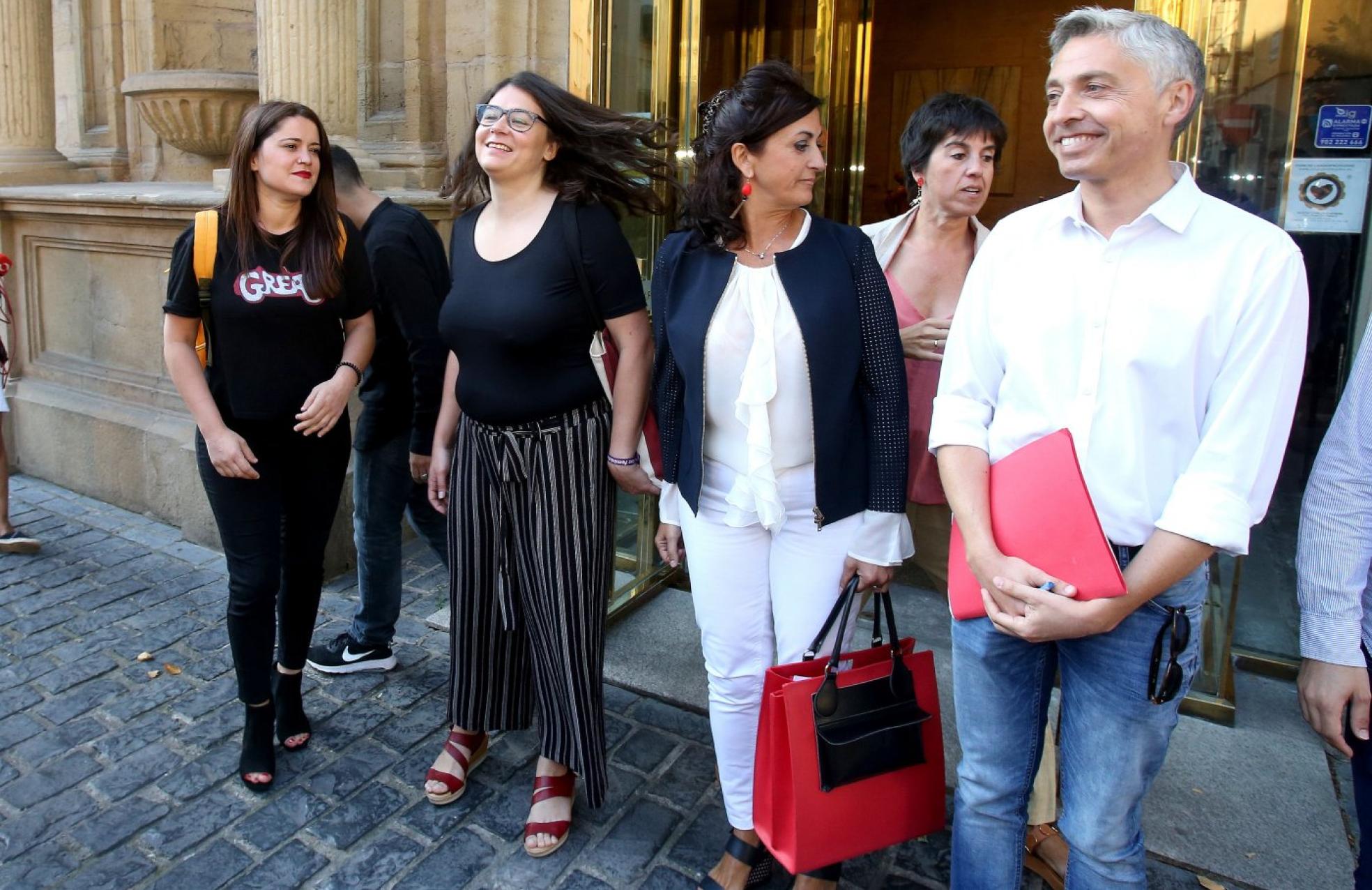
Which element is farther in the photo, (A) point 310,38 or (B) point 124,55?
(B) point 124,55

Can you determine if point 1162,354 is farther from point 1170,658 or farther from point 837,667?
point 837,667

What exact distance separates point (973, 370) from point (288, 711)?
8.34ft

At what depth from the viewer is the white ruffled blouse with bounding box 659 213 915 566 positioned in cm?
243

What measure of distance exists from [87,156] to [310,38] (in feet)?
11.6

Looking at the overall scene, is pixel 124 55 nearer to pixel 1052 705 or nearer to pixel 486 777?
pixel 486 777

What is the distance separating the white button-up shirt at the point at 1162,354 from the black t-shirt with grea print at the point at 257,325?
6.74ft

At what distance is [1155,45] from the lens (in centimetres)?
174

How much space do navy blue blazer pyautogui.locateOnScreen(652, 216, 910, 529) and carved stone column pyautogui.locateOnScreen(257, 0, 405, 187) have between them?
3205 millimetres

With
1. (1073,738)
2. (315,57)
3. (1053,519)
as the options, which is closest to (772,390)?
(1053,519)

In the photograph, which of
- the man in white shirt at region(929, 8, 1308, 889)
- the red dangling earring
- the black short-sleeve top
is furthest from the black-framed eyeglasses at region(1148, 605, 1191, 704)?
the black short-sleeve top

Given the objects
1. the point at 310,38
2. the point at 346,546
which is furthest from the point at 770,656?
the point at 310,38

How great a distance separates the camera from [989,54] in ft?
27.8

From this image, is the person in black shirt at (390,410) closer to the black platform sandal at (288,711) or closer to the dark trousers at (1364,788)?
the black platform sandal at (288,711)

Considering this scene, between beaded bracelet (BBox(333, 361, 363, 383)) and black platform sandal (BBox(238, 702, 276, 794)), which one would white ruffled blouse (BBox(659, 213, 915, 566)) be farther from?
black platform sandal (BBox(238, 702, 276, 794))
